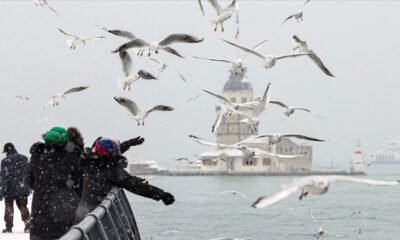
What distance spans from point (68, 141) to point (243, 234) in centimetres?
5207

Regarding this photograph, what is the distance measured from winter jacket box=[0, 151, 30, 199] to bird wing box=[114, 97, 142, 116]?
1716 mm

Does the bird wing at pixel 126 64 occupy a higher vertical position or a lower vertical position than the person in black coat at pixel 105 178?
higher

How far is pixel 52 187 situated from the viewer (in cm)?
783

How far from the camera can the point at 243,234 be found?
2336 inches

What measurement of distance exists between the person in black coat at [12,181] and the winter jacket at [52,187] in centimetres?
633

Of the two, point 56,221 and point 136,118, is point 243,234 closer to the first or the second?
point 136,118

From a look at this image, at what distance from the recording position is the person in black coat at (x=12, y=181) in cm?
1410

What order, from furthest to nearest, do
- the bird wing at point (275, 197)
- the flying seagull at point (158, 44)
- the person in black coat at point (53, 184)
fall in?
the flying seagull at point (158, 44), the person in black coat at point (53, 184), the bird wing at point (275, 197)

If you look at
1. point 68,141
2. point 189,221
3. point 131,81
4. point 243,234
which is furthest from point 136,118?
point 189,221

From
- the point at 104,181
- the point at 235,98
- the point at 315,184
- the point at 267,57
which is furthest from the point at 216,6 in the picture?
the point at 235,98

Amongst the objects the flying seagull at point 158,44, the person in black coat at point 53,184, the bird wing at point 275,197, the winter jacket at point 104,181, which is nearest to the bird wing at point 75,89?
the flying seagull at point 158,44

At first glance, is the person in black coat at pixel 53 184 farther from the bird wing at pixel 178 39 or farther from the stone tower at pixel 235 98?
the stone tower at pixel 235 98

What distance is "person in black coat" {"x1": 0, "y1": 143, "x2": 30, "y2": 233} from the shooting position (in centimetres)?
1410

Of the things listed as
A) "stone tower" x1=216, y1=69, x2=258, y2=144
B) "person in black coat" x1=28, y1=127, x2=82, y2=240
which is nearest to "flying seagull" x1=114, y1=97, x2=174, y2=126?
"person in black coat" x1=28, y1=127, x2=82, y2=240
